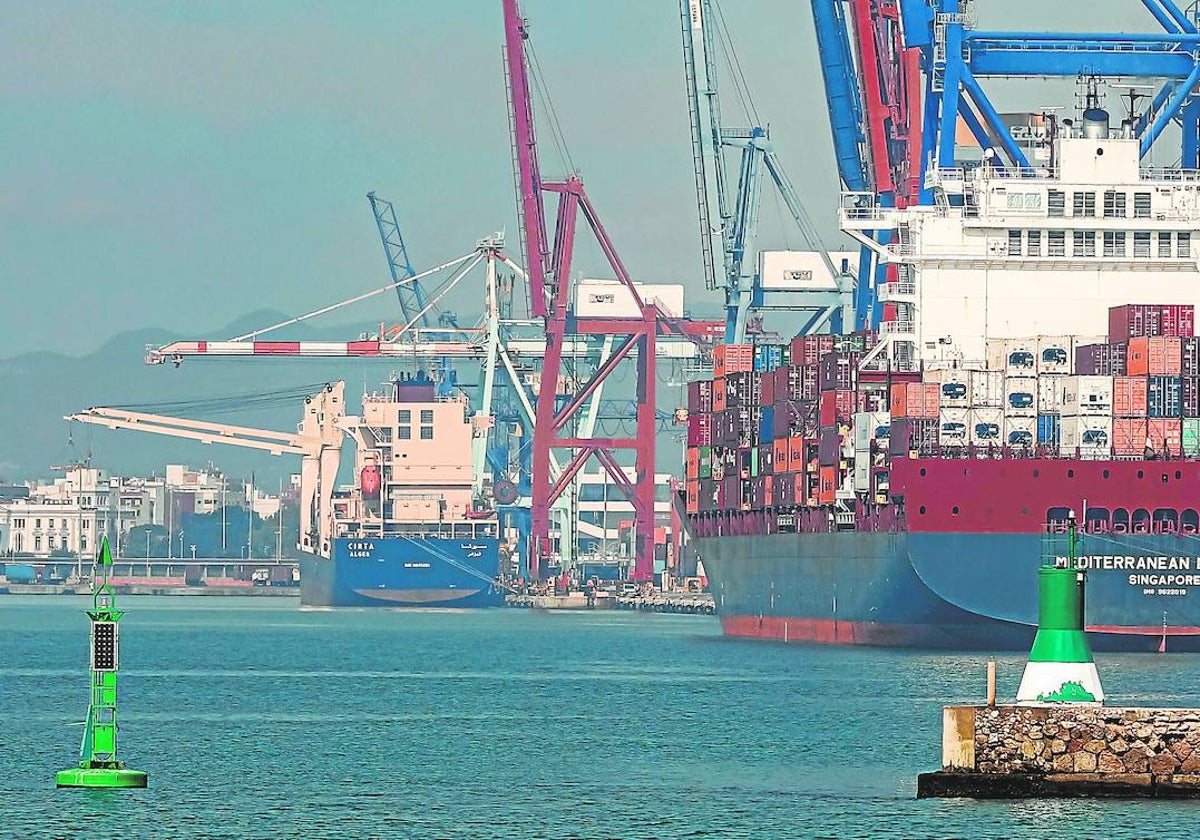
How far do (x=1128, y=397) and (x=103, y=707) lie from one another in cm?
3370

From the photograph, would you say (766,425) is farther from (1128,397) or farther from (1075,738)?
(1075,738)

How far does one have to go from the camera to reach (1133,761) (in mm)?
28422

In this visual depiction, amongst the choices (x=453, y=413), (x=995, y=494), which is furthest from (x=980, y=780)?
(x=453, y=413)

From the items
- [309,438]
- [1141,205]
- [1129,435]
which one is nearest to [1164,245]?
[1141,205]

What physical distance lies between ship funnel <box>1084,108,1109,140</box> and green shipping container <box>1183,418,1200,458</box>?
9724mm

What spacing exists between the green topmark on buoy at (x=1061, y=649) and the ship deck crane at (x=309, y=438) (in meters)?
107

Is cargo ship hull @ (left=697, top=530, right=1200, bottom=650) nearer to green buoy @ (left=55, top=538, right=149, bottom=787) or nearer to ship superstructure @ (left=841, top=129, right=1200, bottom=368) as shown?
ship superstructure @ (left=841, top=129, right=1200, bottom=368)

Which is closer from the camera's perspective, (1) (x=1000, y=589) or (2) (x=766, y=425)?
(1) (x=1000, y=589)

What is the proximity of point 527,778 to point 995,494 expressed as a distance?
2803 centimetres

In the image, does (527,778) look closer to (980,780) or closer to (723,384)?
(980,780)

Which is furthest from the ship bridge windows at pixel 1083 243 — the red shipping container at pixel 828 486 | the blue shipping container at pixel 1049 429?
the red shipping container at pixel 828 486

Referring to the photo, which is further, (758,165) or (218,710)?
(758,165)

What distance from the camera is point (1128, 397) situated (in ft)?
200

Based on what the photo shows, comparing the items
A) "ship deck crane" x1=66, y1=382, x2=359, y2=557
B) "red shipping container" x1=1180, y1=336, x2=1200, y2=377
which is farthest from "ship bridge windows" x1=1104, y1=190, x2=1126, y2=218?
"ship deck crane" x1=66, y1=382, x2=359, y2=557
